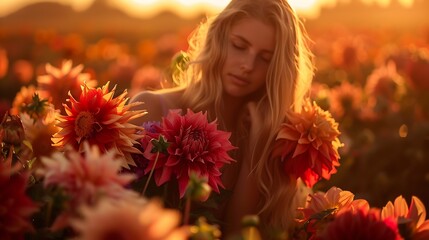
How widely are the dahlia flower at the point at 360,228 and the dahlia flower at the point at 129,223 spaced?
433 millimetres

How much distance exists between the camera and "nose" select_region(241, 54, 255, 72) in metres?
2.32

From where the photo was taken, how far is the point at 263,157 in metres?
2.28

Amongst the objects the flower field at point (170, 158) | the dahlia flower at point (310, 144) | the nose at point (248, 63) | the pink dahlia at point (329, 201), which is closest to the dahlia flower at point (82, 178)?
the flower field at point (170, 158)

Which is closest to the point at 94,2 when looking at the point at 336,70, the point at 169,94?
the point at 336,70

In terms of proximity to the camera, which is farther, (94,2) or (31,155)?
(94,2)

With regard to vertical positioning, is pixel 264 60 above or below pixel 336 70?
below

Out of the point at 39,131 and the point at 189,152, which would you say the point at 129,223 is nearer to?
the point at 189,152

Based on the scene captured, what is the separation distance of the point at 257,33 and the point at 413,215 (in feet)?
3.27

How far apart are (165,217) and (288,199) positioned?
4.77 feet

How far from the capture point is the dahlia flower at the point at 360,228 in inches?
51.5

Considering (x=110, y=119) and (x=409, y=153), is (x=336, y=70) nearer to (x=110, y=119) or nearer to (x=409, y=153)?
(x=409, y=153)

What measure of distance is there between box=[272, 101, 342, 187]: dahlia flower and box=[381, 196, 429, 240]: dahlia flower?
465 mm

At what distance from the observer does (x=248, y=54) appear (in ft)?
7.73

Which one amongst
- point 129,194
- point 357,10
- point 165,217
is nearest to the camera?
point 165,217
